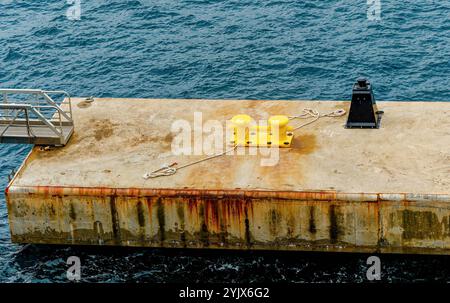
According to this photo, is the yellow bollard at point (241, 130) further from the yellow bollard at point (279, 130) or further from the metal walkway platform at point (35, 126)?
the metal walkway platform at point (35, 126)

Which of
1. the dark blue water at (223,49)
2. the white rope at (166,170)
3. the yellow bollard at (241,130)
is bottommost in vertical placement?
the white rope at (166,170)

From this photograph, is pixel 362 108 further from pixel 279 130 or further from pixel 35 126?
pixel 35 126

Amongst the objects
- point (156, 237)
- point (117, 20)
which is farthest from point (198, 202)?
point (117, 20)

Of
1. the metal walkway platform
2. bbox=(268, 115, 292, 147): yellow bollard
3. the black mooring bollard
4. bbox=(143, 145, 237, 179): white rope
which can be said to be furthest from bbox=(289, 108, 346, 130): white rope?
the metal walkway platform

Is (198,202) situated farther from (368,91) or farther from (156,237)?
(368,91)

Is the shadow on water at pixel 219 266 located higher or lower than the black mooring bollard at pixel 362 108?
lower

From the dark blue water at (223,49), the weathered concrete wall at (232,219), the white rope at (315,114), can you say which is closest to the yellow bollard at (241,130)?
the white rope at (315,114)

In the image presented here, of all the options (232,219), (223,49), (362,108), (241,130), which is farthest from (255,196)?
(223,49)
